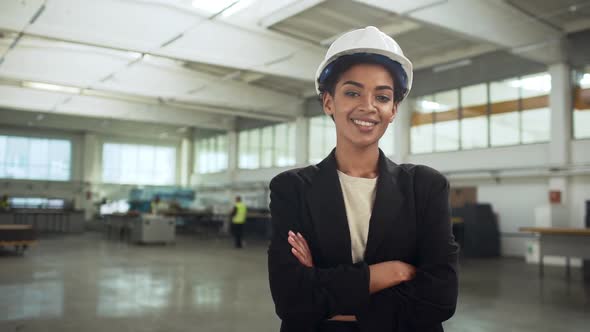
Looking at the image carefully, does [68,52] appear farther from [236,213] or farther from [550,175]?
[550,175]

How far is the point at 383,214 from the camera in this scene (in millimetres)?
1451

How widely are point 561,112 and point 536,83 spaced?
4.51ft

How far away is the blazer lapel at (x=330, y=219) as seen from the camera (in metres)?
1.46

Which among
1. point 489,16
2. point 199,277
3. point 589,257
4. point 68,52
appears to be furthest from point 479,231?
point 68,52

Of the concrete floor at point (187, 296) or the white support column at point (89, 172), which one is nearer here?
the concrete floor at point (187, 296)

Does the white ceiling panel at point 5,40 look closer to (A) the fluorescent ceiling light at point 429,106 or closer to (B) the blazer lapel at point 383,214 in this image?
(A) the fluorescent ceiling light at point 429,106

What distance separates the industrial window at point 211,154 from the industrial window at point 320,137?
7.56m

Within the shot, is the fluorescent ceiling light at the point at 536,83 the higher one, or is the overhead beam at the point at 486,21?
the overhead beam at the point at 486,21

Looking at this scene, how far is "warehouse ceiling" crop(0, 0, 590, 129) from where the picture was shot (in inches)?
397

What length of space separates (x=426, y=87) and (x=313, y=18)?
19.6 feet

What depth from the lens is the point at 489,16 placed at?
10.6 meters

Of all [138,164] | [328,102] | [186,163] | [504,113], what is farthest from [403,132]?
[138,164]

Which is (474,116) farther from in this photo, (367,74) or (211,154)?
(211,154)

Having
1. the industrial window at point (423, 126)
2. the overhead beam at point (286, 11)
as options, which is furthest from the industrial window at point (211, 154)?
the overhead beam at point (286, 11)
